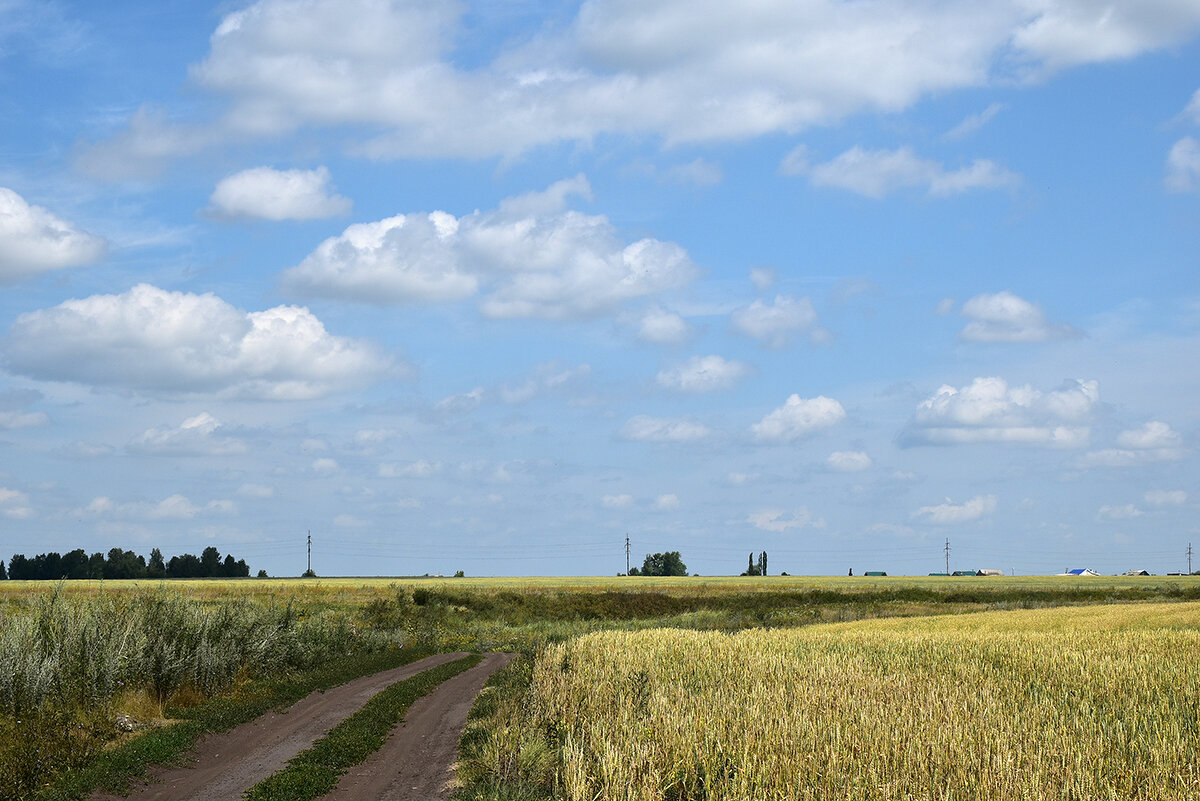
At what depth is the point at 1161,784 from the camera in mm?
10148

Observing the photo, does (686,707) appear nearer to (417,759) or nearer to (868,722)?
(868,722)

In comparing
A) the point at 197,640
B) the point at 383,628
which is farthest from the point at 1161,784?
the point at 383,628

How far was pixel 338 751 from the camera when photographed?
17.6 meters

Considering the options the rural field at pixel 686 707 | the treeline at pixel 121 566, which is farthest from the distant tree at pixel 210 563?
the rural field at pixel 686 707

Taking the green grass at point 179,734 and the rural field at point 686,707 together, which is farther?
the green grass at point 179,734

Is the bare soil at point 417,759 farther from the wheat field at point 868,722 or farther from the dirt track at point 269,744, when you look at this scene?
the wheat field at point 868,722

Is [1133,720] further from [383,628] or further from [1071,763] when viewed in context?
[383,628]

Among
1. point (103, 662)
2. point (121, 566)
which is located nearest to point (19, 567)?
point (121, 566)

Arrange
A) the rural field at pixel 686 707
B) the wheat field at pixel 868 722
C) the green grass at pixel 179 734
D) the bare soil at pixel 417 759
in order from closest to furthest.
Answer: the wheat field at pixel 868 722
the rural field at pixel 686 707
the green grass at pixel 179 734
the bare soil at pixel 417 759

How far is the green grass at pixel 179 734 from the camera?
1471 cm

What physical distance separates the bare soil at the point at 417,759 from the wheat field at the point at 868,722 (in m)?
2.02

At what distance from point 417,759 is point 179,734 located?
5.28m

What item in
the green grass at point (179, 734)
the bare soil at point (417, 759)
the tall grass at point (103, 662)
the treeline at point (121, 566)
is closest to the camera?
the green grass at point (179, 734)

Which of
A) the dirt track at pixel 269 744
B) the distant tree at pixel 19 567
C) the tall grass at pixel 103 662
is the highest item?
the tall grass at pixel 103 662
